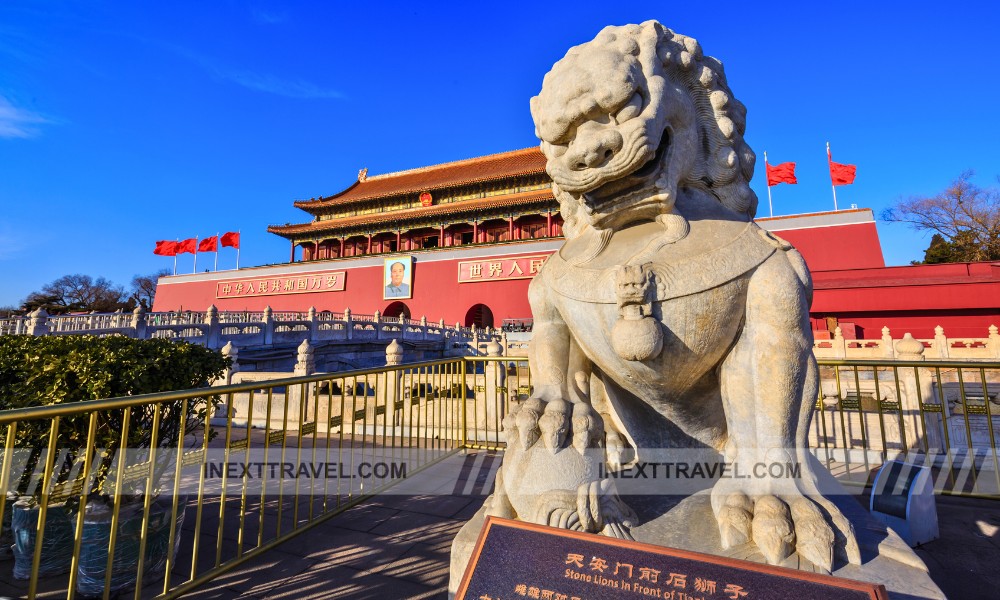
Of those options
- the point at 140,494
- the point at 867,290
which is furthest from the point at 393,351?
the point at 867,290

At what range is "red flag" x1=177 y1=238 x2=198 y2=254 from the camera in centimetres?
2605

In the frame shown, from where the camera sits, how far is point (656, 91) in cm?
155

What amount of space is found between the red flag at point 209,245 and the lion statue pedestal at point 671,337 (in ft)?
97.0

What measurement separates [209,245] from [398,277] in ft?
41.1

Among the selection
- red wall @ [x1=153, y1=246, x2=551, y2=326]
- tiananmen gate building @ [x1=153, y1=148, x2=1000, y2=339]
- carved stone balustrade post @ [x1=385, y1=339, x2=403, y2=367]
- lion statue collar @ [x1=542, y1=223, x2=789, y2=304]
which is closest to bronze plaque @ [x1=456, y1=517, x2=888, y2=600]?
lion statue collar @ [x1=542, y1=223, x2=789, y2=304]

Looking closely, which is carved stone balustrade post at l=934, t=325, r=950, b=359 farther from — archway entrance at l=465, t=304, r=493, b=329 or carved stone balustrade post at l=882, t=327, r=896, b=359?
archway entrance at l=465, t=304, r=493, b=329

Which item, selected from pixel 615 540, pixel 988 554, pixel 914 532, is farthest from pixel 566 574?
pixel 988 554

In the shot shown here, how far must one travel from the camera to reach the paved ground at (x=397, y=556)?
6.50ft

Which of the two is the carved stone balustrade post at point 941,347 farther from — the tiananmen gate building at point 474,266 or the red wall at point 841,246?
the red wall at point 841,246

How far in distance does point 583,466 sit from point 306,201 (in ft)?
97.2

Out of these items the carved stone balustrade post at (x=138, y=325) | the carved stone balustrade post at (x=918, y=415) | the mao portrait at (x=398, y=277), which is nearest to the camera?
the carved stone balustrade post at (x=918, y=415)

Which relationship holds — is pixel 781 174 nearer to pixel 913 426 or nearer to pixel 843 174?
pixel 843 174

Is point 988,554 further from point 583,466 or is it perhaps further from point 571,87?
point 571,87

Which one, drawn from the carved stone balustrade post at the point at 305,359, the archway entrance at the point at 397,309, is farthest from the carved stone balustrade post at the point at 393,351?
the archway entrance at the point at 397,309
